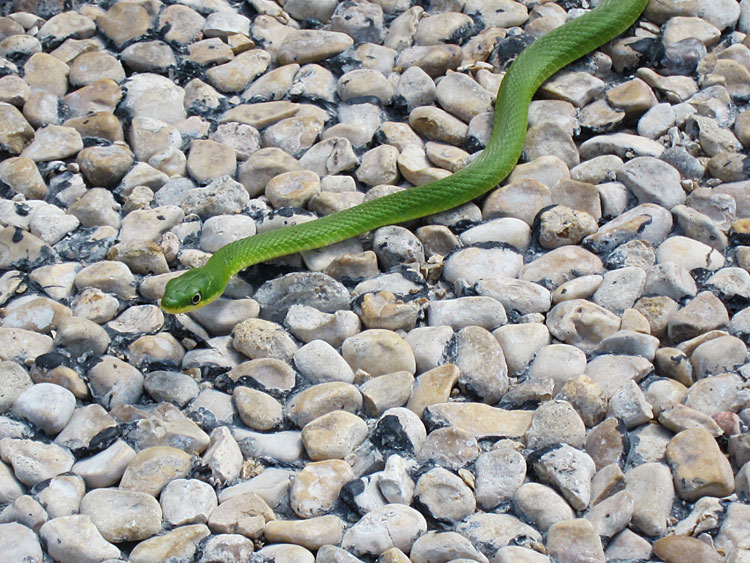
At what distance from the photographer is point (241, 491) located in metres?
2.88

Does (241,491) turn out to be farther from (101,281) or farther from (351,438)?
(101,281)

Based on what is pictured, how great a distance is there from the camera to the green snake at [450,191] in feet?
11.9

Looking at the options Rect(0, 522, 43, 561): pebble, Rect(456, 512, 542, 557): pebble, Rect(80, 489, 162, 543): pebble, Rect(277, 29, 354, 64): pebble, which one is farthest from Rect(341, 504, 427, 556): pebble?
Rect(277, 29, 354, 64): pebble

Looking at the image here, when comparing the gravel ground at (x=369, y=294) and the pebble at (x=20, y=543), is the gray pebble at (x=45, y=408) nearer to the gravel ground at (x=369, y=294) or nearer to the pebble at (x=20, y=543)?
the gravel ground at (x=369, y=294)

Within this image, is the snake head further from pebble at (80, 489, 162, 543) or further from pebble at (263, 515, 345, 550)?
pebble at (263, 515, 345, 550)

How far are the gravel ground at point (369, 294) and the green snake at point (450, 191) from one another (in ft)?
0.31

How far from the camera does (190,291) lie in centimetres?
351

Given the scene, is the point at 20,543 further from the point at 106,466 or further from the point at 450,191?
the point at 450,191

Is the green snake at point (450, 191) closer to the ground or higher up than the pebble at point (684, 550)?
higher up

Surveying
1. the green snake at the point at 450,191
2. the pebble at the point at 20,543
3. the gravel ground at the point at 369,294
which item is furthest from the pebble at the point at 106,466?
the green snake at the point at 450,191

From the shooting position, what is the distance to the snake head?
11.5 feet

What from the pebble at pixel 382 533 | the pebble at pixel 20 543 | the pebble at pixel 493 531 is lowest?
the pebble at pixel 20 543

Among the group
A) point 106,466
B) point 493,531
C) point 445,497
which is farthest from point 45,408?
point 493,531

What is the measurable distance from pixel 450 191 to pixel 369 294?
0.74 metres
